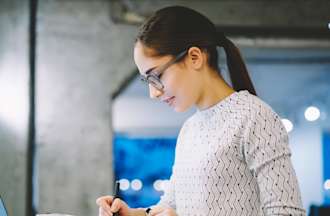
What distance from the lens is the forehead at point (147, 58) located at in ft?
4.42

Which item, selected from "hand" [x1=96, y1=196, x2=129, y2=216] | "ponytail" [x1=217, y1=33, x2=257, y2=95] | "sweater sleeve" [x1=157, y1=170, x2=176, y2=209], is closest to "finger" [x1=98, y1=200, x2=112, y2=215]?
"hand" [x1=96, y1=196, x2=129, y2=216]

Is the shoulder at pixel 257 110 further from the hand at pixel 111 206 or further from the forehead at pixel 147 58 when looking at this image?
the hand at pixel 111 206

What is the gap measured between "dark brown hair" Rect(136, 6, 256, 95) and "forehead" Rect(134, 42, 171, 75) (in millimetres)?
10

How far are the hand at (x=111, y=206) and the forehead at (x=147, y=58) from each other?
1.15 ft

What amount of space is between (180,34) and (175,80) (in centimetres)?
12

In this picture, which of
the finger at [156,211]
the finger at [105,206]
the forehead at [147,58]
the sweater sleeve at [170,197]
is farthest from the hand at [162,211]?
the forehead at [147,58]

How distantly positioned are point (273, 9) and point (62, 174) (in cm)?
261

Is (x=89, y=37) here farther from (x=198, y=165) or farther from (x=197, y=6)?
(x=198, y=165)

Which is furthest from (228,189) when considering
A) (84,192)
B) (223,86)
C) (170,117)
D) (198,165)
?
(170,117)

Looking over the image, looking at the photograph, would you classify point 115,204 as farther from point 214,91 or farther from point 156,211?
point 214,91

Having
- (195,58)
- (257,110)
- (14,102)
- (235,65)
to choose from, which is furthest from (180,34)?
(14,102)

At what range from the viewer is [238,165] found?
1.24 m

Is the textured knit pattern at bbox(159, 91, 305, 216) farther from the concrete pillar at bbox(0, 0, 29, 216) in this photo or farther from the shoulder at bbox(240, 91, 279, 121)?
the concrete pillar at bbox(0, 0, 29, 216)

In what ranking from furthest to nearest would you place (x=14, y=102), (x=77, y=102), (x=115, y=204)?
(x=77, y=102), (x=115, y=204), (x=14, y=102)
